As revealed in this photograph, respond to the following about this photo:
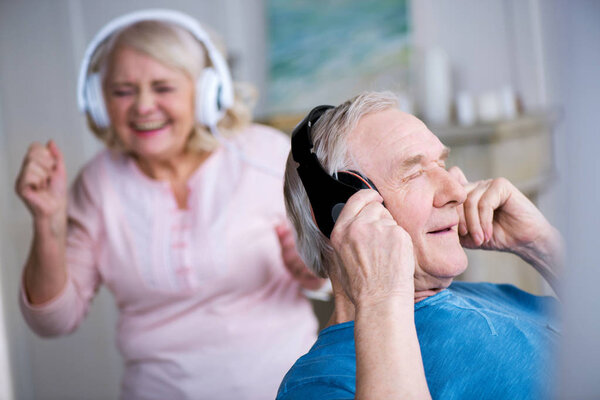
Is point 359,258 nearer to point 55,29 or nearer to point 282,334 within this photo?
point 282,334

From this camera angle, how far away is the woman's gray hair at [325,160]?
2.44 ft

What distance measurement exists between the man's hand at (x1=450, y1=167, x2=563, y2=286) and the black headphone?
0.18m

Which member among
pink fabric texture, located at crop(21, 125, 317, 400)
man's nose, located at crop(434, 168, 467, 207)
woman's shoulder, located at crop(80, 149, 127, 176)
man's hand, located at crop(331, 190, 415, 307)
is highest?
woman's shoulder, located at crop(80, 149, 127, 176)

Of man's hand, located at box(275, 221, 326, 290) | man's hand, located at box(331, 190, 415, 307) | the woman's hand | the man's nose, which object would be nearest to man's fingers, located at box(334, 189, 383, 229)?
man's hand, located at box(331, 190, 415, 307)

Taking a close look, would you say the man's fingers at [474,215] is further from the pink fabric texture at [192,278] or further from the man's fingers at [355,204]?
the pink fabric texture at [192,278]

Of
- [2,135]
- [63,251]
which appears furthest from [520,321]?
[2,135]

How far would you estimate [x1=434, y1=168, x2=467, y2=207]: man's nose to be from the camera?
0.72 m

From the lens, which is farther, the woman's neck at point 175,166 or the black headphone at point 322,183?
the woman's neck at point 175,166

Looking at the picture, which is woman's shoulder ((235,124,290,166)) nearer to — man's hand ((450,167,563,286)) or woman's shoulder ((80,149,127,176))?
woman's shoulder ((80,149,127,176))

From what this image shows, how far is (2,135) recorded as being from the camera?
1.37 metres

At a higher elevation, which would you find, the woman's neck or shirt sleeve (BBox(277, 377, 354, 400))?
the woman's neck

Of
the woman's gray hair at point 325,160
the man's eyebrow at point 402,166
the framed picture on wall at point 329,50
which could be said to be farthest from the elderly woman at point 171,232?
the framed picture on wall at point 329,50

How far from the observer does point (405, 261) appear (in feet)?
1.97

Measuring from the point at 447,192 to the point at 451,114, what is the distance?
138cm
